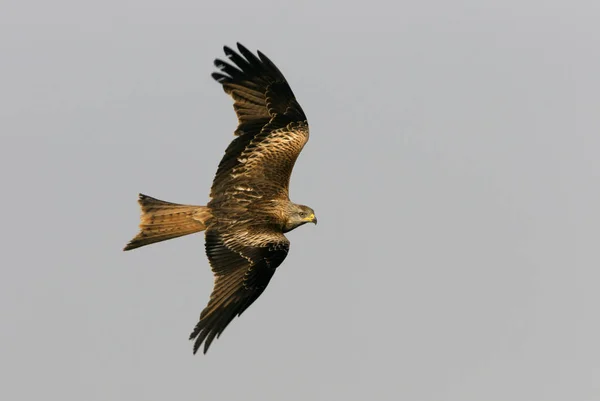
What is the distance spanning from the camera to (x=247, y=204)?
64.4 ft

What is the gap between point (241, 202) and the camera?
1961cm

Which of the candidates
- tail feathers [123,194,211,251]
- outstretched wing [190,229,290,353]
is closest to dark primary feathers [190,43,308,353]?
outstretched wing [190,229,290,353]

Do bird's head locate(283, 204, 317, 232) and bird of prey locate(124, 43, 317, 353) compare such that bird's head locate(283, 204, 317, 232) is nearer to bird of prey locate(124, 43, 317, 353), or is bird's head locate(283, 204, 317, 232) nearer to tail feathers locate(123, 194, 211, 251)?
bird of prey locate(124, 43, 317, 353)

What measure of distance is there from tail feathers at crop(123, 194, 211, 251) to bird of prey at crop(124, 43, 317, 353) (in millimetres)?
17

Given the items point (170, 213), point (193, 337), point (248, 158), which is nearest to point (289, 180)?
point (248, 158)

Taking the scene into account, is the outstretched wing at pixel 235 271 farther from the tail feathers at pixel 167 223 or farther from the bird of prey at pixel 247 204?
the tail feathers at pixel 167 223

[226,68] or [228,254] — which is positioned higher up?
[226,68]

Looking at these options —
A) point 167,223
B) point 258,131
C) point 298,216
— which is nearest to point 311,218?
point 298,216

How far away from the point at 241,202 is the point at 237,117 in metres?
1.59

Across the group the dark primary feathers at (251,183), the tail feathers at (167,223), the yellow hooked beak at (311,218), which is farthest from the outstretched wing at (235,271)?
the yellow hooked beak at (311,218)

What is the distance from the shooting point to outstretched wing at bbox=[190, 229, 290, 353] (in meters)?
18.2

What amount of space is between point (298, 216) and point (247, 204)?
92 cm

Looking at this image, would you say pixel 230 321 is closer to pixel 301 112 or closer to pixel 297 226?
pixel 297 226

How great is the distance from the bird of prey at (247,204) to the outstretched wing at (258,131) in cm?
2
